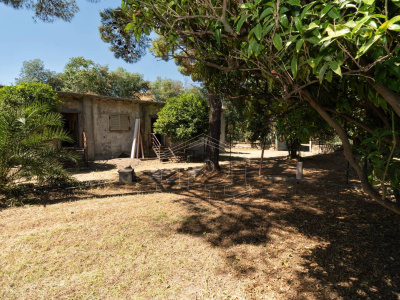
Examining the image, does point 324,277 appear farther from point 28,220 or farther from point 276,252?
point 28,220

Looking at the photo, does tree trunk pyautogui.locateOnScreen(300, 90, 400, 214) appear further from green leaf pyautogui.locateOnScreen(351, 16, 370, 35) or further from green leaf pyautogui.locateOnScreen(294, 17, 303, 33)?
green leaf pyautogui.locateOnScreen(351, 16, 370, 35)

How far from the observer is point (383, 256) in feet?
9.66

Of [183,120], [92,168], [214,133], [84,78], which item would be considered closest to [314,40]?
[214,133]

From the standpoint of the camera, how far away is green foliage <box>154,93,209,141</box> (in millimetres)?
12234

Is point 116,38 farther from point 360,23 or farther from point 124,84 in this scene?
point 124,84

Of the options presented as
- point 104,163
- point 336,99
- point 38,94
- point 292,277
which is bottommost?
point 292,277

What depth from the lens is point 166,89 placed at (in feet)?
135

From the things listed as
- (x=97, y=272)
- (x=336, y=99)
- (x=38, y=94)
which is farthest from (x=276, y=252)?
(x=38, y=94)

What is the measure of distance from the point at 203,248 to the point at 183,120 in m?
9.85

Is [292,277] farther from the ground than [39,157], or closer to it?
closer to it

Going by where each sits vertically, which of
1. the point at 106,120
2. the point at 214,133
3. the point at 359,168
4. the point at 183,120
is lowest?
the point at 359,168

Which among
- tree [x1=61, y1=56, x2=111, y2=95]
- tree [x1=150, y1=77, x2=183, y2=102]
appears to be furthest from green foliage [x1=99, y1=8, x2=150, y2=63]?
tree [x1=150, y1=77, x2=183, y2=102]

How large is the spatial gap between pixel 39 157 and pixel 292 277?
19.8 ft

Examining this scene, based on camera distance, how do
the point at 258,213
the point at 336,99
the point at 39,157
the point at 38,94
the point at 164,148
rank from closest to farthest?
the point at 336,99 → the point at 258,213 → the point at 39,157 → the point at 38,94 → the point at 164,148
